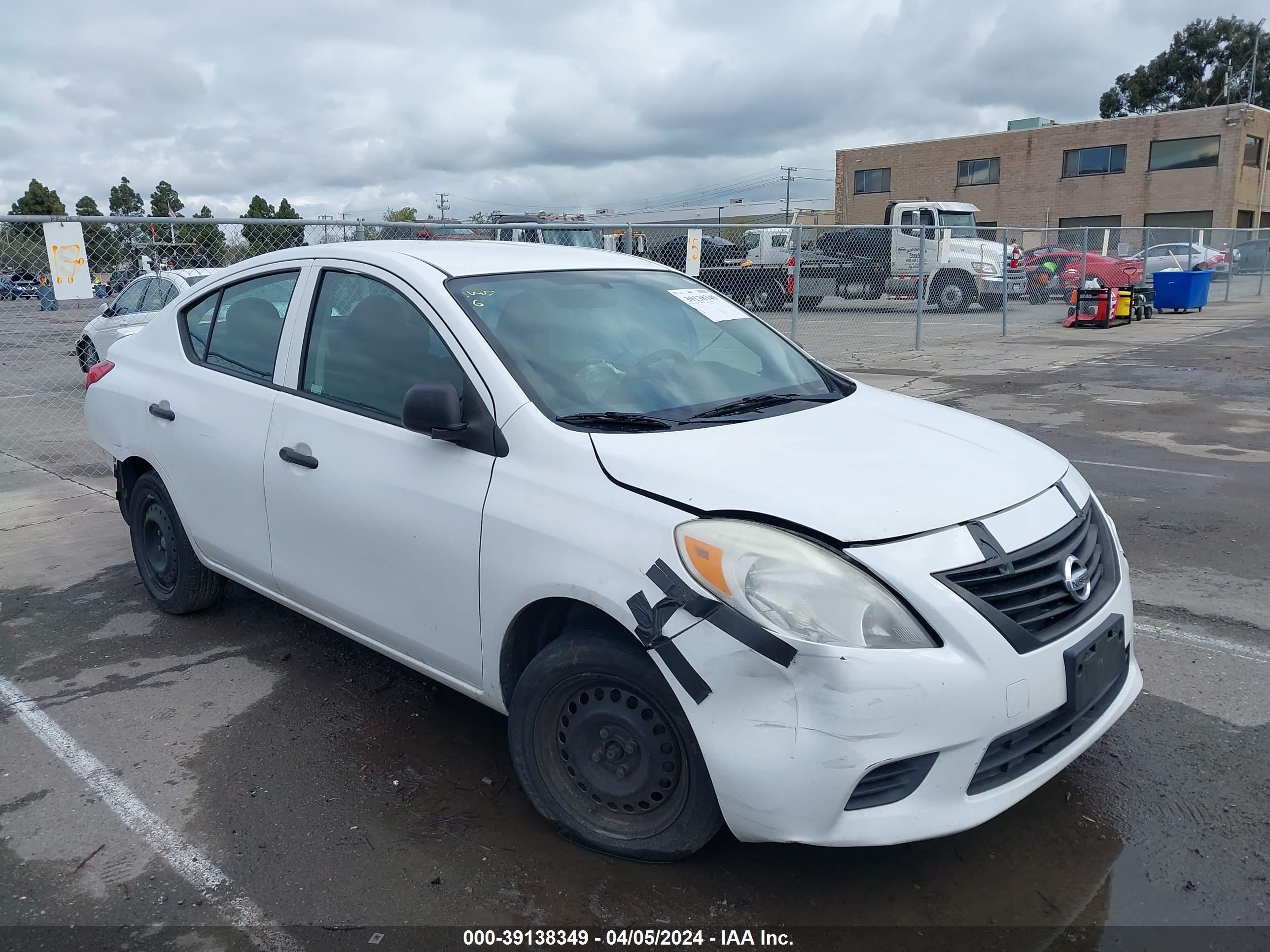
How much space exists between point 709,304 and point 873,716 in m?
2.23

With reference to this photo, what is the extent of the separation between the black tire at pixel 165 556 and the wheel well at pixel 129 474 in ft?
0.11

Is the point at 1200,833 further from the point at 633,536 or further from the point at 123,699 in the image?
the point at 123,699

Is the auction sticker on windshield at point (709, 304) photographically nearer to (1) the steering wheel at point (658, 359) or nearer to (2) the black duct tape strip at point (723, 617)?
(1) the steering wheel at point (658, 359)

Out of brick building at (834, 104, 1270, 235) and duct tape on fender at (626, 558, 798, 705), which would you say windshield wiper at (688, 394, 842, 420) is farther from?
brick building at (834, 104, 1270, 235)

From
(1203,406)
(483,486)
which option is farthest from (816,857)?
(1203,406)

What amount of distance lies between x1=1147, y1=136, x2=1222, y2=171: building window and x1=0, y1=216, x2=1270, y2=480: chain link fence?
8209mm

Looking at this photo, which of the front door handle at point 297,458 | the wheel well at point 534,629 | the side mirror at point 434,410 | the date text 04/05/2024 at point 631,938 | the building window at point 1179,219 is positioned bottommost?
the date text 04/05/2024 at point 631,938

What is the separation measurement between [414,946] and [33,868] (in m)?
1.28

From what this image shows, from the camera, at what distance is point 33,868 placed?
2967 millimetres

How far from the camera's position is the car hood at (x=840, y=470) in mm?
2578

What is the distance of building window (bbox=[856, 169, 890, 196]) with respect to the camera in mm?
51781

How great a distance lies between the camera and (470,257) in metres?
3.78

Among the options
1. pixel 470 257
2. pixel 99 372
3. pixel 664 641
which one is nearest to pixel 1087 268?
pixel 470 257

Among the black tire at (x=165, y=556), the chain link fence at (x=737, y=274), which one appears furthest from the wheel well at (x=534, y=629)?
the chain link fence at (x=737, y=274)
